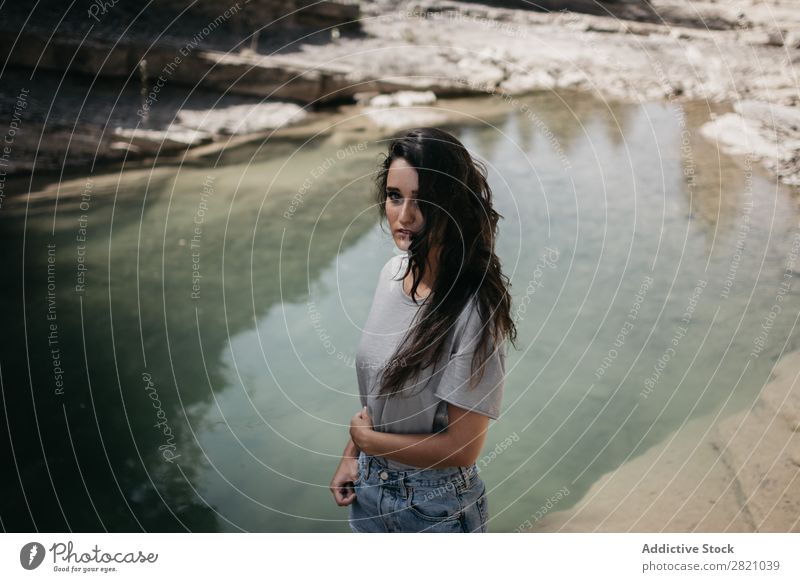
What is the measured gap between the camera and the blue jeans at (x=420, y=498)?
1.14 m

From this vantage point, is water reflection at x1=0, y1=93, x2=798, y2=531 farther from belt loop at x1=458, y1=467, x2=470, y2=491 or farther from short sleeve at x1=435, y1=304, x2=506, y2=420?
short sleeve at x1=435, y1=304, x2=506, y2=420

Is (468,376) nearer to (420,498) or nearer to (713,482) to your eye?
(420,498)

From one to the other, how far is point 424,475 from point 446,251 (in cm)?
36

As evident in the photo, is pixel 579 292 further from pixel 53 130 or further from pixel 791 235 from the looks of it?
pixel 53 130

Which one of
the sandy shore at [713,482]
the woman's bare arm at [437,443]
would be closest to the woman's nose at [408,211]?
the woman's bare arm at [437,443]

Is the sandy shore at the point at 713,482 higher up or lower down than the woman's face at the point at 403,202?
lower down

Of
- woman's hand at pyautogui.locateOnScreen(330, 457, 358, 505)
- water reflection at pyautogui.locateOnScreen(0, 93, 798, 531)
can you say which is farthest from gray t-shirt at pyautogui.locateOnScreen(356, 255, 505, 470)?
water reflection at pyautogui.locateOnScreen(0, 93, 798, 531)

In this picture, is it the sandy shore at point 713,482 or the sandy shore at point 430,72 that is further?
the sandy shore at point 430,72

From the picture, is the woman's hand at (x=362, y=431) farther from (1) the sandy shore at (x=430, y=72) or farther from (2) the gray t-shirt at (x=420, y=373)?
(1) the sandy shore at (x=430, y=72)

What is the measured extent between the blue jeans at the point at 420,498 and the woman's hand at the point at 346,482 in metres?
0.04

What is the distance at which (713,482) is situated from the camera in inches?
91.1

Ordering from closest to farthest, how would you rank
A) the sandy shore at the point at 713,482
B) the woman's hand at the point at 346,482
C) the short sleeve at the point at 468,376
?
1. the short sleeve at the point at 468,376
2. the woman's hand at the point at 346,482
3. the sandy shore at the point at 713,482

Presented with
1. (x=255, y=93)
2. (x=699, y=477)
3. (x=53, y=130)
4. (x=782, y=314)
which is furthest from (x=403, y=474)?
(x=255, y=93)

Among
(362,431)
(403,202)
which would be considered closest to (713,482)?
(362,431)
